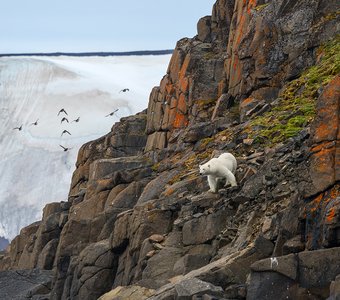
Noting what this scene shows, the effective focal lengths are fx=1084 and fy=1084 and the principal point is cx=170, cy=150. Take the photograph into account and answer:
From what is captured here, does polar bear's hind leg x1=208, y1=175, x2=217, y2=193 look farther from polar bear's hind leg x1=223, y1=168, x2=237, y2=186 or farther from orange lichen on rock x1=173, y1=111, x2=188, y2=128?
orange lichen on rock x1=173, y1=111, x2=188, y2=128

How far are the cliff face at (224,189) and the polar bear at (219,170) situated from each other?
1.54ft

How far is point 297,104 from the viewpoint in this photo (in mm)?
43250

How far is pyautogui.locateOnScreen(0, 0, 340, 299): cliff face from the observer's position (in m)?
27.1

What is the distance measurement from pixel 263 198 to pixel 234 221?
1.48 meters

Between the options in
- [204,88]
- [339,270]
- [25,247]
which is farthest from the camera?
[25,247]

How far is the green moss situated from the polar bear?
256 cm

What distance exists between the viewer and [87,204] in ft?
179

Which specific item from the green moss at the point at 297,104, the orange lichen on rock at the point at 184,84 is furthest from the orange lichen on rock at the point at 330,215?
the orange lichen on rock at the point at 184,84

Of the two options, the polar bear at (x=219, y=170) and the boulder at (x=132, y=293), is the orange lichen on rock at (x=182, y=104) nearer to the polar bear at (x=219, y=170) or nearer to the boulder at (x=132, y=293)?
the polar bear at (x=219, y=170)

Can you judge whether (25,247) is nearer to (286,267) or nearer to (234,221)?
(234,221)

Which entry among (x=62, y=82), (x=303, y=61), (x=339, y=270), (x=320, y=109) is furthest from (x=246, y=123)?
(x=62, y=82)

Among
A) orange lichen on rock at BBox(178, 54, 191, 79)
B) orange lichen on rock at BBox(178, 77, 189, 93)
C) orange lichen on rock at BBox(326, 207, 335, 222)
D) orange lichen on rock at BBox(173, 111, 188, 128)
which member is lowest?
orange lichen on rock at BBox(173, 111, 188, 128)

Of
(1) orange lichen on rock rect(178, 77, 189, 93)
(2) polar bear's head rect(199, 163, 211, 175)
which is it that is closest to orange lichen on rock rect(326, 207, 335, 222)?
(2) polar bear's head rect(199, 163, 211, 175)

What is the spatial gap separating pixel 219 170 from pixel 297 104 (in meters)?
7.60
